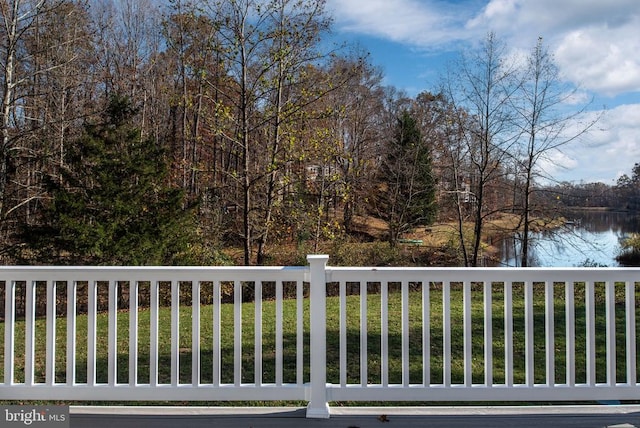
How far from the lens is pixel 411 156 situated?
46.0ft

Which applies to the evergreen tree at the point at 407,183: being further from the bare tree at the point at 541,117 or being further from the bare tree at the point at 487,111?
the bare tree at the point at 541,117

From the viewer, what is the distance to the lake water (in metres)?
9.47

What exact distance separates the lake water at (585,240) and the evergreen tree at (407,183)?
388 cm

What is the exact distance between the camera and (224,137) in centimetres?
914

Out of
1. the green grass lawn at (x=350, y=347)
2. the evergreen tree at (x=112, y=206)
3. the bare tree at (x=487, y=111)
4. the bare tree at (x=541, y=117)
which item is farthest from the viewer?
the bare tree at (x=487, y=111)

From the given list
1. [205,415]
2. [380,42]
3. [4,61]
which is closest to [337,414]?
[205,415]

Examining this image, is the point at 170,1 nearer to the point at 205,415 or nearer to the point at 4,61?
the point at 4,61

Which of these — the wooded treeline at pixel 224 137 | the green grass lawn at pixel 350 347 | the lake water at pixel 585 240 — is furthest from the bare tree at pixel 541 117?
the green grass lawn at pixel 350 347

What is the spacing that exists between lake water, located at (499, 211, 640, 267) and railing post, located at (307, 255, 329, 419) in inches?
338

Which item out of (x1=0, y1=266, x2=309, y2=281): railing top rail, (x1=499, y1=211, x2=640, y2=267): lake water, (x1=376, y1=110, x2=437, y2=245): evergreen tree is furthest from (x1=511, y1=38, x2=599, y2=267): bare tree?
(x1=0, y1=266, x2=309, y2=281): railing top rail

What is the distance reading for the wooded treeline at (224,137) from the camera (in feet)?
27.1

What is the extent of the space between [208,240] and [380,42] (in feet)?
23.5

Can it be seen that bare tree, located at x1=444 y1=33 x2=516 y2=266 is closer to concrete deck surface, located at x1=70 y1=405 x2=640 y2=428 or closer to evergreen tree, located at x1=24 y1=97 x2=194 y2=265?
evergreen tree, located at x1=24 y1=97 x2=194 y2=265

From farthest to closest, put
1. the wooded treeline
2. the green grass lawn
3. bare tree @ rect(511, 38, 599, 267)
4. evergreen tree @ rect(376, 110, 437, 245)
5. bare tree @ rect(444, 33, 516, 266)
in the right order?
evergreen tree @ rect(376, 110, 437, 245), bare tree @ rect(444, 33, 516, 266), bare tree @ rect(511, 38, 599, 267), the wooded treeline, the green grass lawn
